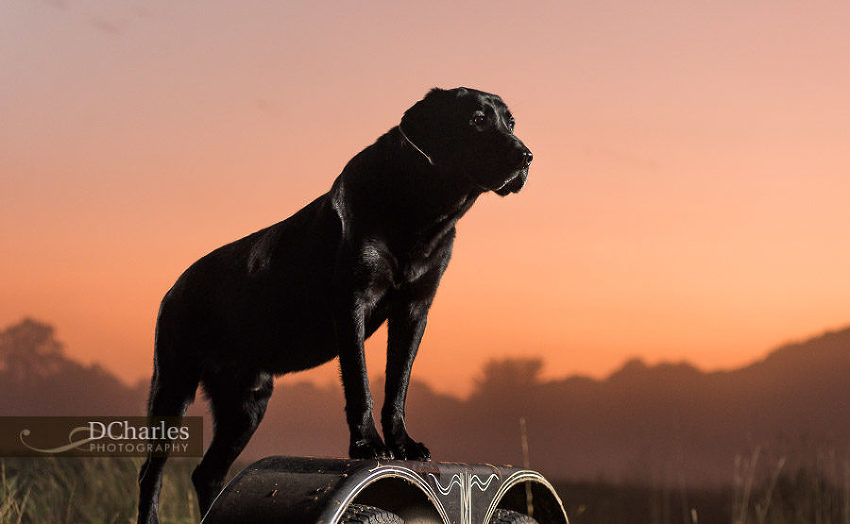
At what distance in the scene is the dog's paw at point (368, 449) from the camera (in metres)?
3.12

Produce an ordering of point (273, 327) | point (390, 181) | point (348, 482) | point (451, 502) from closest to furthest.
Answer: point (348, 482), point (451, 502), point (390, 181), point (273, 327)

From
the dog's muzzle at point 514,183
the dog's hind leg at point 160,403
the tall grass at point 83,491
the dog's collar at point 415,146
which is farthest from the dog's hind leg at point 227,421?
the tall grass at point 83,491

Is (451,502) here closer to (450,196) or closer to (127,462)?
(450,196)

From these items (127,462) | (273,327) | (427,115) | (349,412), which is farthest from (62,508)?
(427,115)

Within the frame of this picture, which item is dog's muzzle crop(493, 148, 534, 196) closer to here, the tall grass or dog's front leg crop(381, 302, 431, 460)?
dog's front leg crop(381, 302, 431, 460)

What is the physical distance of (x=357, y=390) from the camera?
126 inches

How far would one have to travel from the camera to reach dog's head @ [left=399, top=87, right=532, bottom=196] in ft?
11.2

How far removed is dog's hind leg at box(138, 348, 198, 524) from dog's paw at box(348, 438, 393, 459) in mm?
1168

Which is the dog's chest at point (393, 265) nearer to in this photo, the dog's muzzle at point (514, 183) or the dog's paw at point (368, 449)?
the dog's muzzle at point (514, 183)

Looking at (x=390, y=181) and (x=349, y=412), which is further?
(x=390, y=181)

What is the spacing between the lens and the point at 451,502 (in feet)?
10.5

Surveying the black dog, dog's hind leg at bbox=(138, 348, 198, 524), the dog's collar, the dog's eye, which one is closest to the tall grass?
dog's hind leg at bbox=(138, 348, 198, 524)

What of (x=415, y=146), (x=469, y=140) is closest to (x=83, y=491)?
(x=415, y=146)

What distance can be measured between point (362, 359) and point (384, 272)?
351mm
